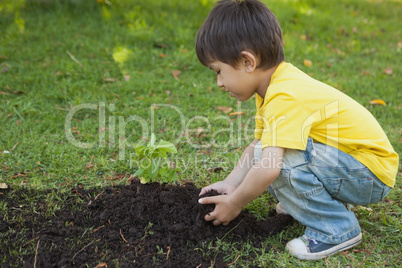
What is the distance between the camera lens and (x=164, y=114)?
3.77m

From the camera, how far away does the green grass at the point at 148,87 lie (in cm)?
281

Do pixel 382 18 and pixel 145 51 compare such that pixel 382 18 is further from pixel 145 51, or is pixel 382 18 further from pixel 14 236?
pixel 14 236

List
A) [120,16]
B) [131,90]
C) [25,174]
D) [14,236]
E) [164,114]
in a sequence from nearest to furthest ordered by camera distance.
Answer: [14,236], [25,174], [164,114], [131,90], [120,16]

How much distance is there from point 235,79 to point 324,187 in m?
0.76

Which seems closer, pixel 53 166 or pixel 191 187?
pixel 191 187

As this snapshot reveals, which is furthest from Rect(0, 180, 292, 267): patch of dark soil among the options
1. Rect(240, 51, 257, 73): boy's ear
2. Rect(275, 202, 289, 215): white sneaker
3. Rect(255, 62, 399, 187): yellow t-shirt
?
Rect(240, 51, 257, 73): boy's ear

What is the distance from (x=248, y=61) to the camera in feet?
7.16

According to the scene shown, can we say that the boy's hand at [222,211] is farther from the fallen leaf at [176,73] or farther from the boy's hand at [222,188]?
the fallen leaf at [176,73]

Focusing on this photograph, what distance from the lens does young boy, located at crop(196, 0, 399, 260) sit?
207cm

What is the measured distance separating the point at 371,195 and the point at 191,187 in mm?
1064

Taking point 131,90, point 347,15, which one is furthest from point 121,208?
point 347,15

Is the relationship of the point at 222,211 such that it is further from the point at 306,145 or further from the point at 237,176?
the point at 306,145

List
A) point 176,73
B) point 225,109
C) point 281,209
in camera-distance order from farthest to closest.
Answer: point 176,73 → point 225,109 → point 281,209

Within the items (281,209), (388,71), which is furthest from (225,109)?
(388,71)
